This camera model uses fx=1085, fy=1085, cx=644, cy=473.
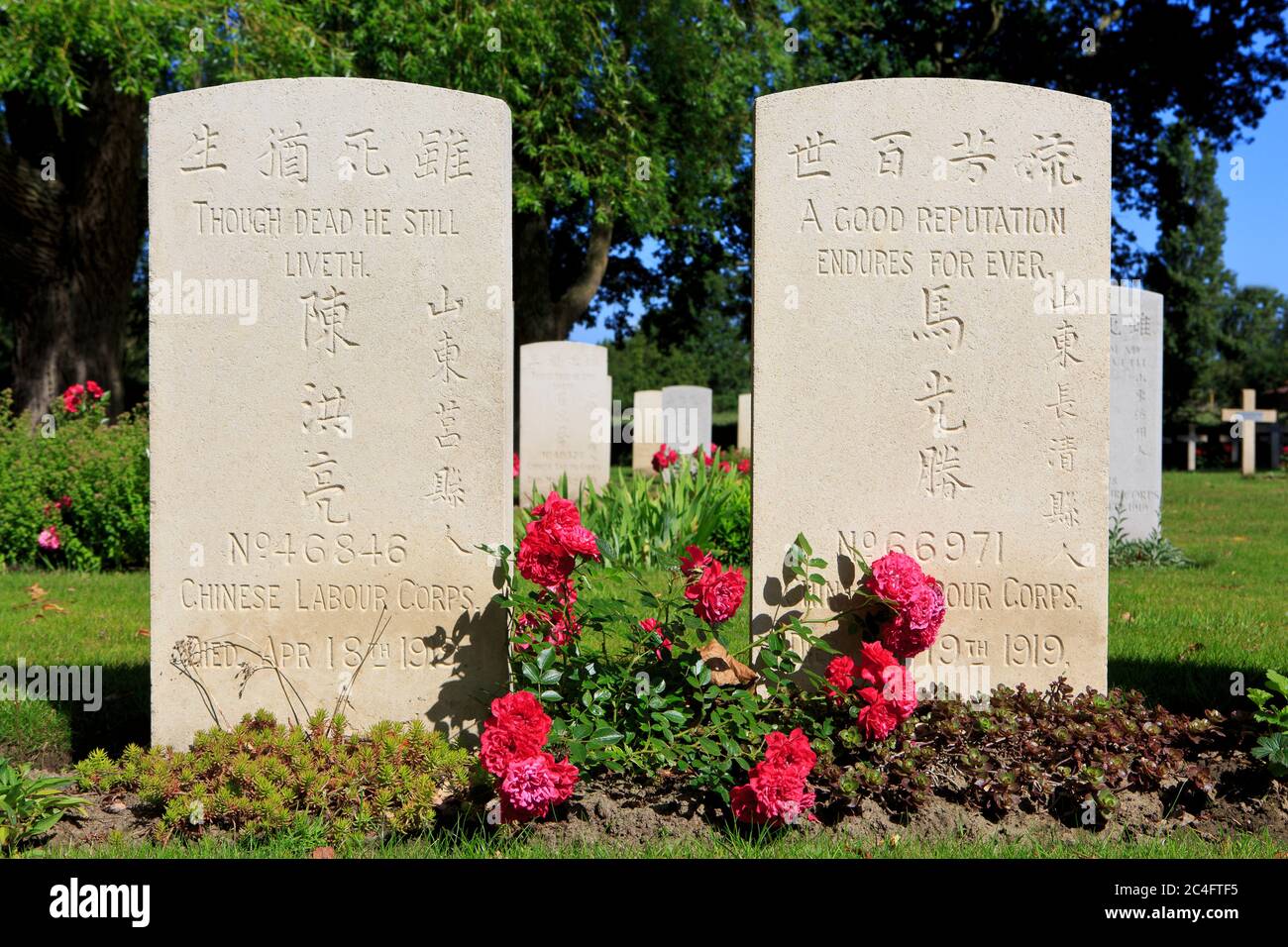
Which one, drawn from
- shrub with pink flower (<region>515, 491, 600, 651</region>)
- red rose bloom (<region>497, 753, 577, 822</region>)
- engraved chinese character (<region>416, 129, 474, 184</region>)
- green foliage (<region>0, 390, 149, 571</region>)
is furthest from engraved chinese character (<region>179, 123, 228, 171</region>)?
green foliage (<region>0, 390, 149, 571</region>)

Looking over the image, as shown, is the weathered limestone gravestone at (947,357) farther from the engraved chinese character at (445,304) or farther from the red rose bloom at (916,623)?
the engraved chinese character at (445,304)

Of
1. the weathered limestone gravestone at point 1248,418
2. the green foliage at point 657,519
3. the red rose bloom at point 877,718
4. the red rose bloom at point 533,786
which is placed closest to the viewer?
the red rose bloom at point 533,786

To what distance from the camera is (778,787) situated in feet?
11.1

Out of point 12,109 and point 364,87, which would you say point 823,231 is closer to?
point 364,87

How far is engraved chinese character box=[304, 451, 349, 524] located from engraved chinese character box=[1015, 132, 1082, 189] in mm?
2893

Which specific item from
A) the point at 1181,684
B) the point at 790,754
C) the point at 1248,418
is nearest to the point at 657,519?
the point at 1181,684

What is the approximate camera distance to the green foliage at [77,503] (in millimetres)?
8625

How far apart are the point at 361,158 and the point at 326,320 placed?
0.63 metres

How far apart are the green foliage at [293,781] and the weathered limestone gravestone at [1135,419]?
7241 mm

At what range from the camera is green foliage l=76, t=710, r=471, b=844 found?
11.5 ft

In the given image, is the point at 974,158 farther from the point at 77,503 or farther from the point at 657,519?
the point at 77,503

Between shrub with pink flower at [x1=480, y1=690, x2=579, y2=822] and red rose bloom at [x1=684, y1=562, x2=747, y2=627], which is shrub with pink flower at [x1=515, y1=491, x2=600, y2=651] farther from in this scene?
shrub with pink flower at [x1=480, y1=690, x2=579, y2=822]

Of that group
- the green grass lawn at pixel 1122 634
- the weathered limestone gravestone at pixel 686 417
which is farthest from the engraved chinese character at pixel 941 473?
the weathered limestone gravestone at pixel 686 417
